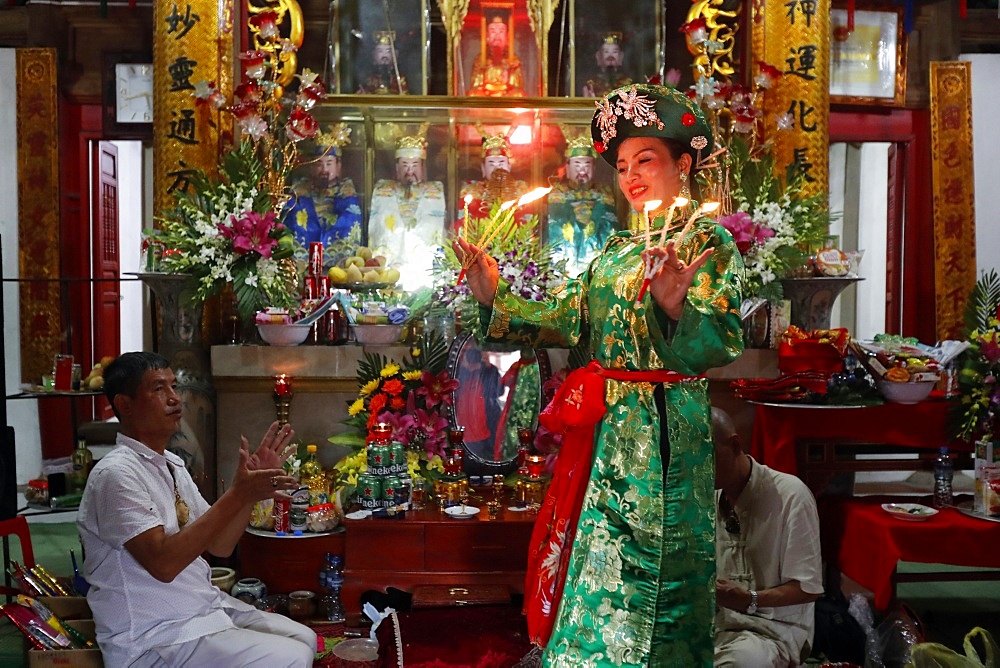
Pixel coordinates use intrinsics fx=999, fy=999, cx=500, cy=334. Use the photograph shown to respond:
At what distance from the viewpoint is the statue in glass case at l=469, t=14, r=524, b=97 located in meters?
5.97

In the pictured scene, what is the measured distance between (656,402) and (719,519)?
1.25m

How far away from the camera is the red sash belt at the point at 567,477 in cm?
237

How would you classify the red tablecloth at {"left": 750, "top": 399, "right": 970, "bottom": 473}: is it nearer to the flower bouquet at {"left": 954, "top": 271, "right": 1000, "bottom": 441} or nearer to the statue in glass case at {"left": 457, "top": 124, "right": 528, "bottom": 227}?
the flower bouquet at {"left": 954, "top": 271, "right": 1000, "bottom": 441}

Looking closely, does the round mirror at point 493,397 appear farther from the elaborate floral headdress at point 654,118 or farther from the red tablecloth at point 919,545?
the elaborate floral headdress at point 654,118

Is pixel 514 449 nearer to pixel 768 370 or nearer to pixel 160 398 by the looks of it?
pixel 768 370

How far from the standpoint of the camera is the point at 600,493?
2350mm

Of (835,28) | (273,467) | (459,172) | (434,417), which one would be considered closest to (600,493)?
(273,467)

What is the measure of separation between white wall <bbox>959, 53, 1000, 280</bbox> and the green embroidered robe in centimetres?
560

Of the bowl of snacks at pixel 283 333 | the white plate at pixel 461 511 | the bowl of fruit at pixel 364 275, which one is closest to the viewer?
the white plate at pixel 461 511

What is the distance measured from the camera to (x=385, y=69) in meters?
5.96

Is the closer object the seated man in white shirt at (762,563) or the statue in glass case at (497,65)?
the seated man in white shirt at (762,563)

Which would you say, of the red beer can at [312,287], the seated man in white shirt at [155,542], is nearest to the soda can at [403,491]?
the red beer can at [312,287]

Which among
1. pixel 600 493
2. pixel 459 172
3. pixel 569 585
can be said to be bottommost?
pixel 569 585

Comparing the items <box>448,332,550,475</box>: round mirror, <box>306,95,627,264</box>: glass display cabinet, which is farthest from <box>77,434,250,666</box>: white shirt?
<box>306,95,627,264</box>: glass display cabinet
